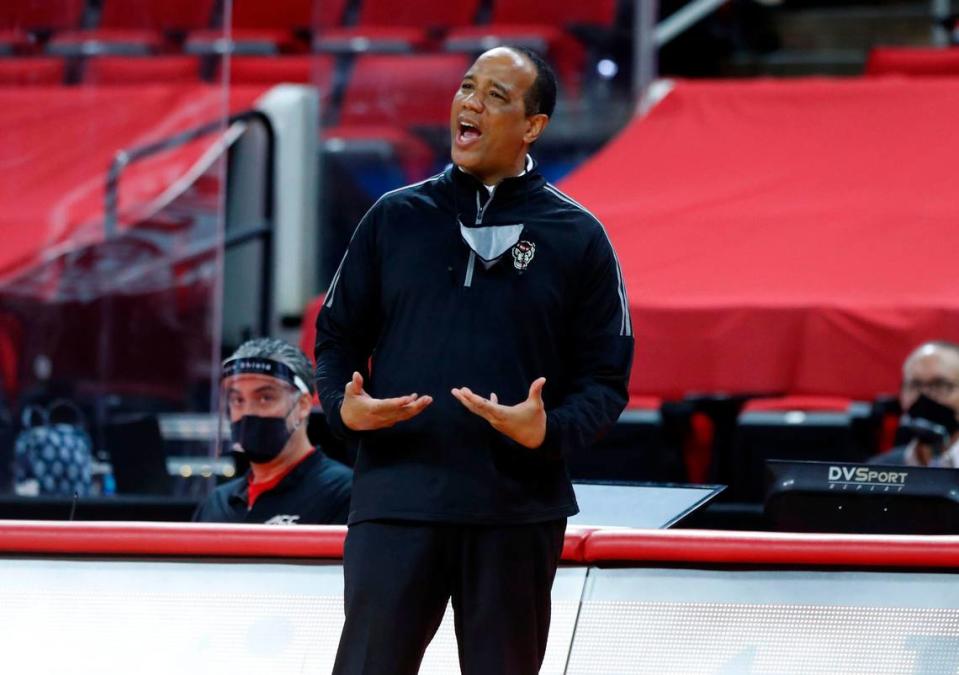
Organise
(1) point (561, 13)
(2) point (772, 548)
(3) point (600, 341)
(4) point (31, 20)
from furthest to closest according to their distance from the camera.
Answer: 1. (1) point (561, 13)
2. (4) point (31, 20)
3. (2) point (772, 548)
4. (3) point (600, 341)

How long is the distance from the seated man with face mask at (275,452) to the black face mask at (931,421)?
6.54 feet

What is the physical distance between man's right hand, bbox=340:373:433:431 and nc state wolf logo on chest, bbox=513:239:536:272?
0.25 metres

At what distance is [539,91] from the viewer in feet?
9.12

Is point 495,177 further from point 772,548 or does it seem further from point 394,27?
point 394,27

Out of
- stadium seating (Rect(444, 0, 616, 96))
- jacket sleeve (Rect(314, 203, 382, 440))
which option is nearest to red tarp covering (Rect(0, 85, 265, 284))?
stadium seating (Rect(444, 0, 616, 96))

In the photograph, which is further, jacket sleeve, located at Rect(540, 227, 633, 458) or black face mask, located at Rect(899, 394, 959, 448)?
black face mask, located at Rect(899, 394, 959, 448)

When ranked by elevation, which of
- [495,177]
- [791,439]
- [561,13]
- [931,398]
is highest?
[561,13]

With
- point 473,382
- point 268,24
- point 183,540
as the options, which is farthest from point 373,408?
point 268,24

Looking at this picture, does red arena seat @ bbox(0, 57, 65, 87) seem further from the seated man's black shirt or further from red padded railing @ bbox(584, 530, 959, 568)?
red padded railing @ bbox(584, 530, 959, 568)

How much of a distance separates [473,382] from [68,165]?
218 inches

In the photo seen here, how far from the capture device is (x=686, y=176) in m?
8.64

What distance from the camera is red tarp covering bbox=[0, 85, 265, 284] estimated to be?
24.4ft

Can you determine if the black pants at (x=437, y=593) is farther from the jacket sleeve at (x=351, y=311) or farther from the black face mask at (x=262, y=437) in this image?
the black face mask at (x=262, y=437)

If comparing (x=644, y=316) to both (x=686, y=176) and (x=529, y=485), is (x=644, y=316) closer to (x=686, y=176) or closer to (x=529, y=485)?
(x=686, y=176)
